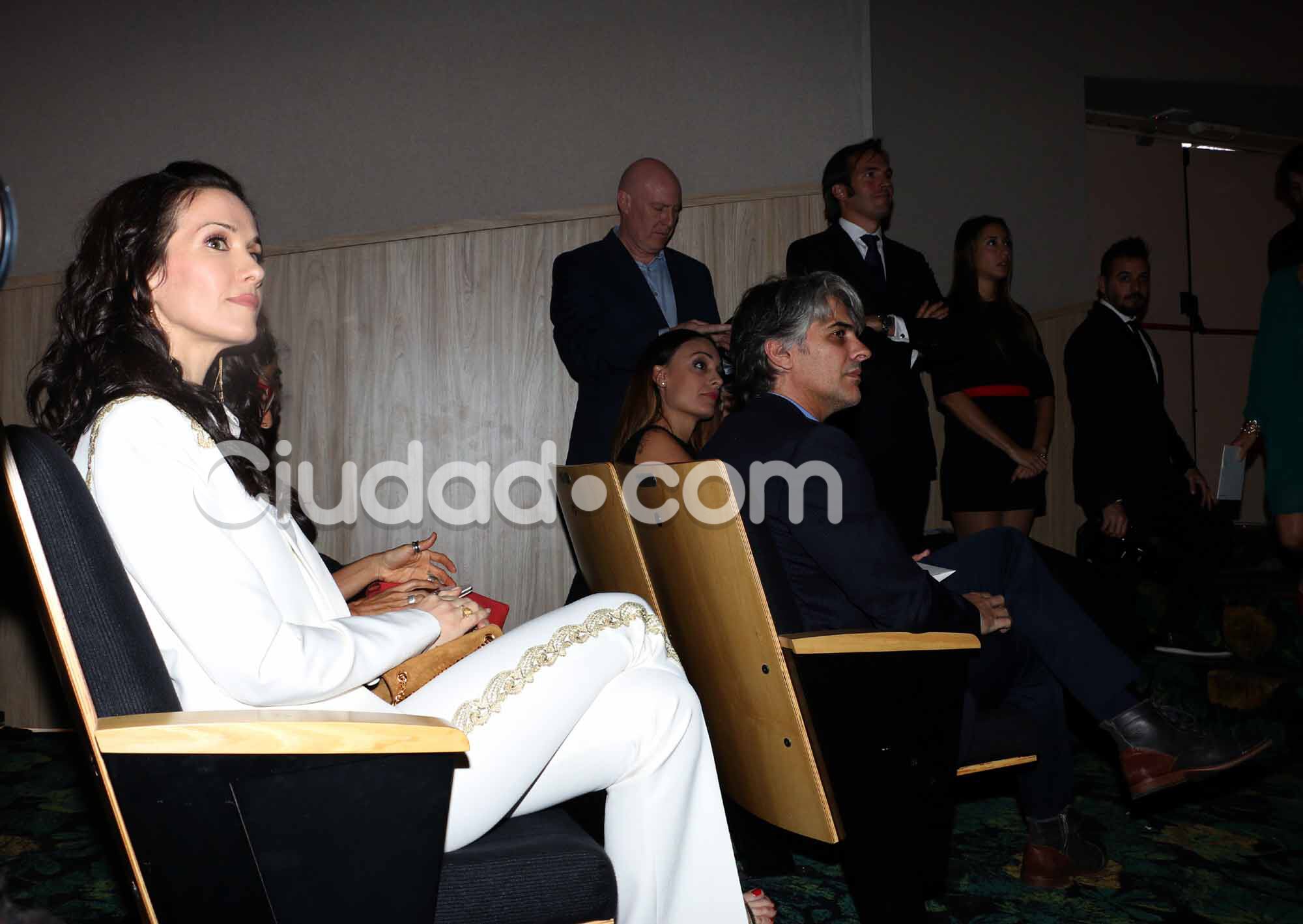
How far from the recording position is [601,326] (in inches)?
133

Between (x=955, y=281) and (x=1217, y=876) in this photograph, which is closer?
(x=1217, y=876)

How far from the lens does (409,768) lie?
3.38 feet

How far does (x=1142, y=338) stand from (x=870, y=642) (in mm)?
2876

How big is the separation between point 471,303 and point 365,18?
119cm

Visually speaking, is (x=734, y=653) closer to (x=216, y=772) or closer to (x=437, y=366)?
(x=216, y=772)

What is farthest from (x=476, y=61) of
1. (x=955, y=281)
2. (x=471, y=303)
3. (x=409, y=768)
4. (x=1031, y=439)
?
(x=409, y=768)

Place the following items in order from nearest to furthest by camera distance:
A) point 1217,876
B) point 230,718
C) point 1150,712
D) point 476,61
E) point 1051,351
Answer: point 230,718 < point 1150,712 < point 1217,876 < point 476,61 < point 1051,351

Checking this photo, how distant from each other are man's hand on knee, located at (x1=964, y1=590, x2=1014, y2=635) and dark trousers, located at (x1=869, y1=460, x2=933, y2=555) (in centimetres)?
120

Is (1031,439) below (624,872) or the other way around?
the other way around

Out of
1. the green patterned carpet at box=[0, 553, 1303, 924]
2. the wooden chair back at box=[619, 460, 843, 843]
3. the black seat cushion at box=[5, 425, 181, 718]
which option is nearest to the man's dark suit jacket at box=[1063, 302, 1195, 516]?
the green patterned carpet at box=[0, 553, 1303, 924]

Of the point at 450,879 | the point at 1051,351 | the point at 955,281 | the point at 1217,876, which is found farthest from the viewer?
the point at 1051,351

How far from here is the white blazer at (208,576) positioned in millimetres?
1070

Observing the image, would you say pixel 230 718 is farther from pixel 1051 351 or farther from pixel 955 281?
pixel 1051 351

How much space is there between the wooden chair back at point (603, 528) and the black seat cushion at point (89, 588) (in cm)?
94
